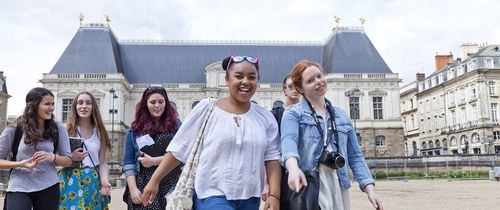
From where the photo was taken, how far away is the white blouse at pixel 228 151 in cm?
250

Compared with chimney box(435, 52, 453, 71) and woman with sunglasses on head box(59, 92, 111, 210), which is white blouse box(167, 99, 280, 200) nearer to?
woman with sunglasses on head box(59, 92, 111, 210)

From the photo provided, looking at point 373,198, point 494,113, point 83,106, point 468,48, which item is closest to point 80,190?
point 83,106

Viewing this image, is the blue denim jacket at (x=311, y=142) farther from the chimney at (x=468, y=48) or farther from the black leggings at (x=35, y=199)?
the chimney at (x=468, y=48)

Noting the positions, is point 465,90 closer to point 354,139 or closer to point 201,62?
point 201,62

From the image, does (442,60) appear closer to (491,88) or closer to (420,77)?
(420,77)

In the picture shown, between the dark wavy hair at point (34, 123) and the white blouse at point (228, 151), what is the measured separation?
4.57 feet

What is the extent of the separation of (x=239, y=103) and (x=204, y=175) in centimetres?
47

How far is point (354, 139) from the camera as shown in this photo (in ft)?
9.37

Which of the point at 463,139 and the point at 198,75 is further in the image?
the point at 463,139

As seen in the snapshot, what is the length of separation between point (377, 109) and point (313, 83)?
3874 cm

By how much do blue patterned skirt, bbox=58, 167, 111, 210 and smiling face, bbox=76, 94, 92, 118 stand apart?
1.68 ft

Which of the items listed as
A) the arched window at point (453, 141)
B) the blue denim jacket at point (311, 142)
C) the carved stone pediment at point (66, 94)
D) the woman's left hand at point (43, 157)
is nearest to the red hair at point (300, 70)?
the blue denim jacket at point (311, 142)

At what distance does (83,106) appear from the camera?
4.05 metres

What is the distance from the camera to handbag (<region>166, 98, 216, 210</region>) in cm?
247
